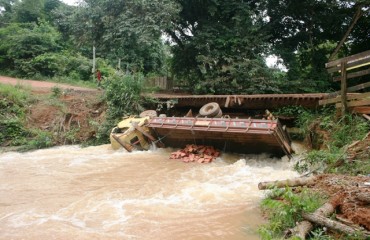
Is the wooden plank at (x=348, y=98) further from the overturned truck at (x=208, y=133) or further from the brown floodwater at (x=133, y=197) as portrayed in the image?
the brown floodwater at (x=133, y=197)

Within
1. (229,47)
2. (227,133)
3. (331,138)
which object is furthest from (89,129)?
(331,138)

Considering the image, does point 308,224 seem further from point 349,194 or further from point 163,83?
point 163,83

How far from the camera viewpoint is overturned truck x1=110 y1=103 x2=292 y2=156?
8656 millimetres

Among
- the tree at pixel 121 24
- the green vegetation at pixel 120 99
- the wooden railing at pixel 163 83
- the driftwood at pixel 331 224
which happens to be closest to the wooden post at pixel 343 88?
the driftwood at pixel 331 224

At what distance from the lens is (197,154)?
33.2 ft

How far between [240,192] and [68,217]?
3.16 meters

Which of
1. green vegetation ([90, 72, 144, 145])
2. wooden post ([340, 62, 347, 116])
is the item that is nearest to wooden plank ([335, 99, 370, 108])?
wooden post ([340, 62, 347, 116])

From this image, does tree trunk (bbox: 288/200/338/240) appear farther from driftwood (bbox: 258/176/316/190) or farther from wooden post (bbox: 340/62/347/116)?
wooden post (bbox: 340/62/347/116)

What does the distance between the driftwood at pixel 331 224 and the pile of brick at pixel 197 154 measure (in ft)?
18.0

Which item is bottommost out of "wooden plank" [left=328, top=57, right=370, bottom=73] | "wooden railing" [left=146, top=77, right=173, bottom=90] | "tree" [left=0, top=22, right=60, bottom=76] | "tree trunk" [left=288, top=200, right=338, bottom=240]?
"tree trunk" [left=288, top=200, right=338, bottom=240]

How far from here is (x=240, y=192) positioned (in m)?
6.26

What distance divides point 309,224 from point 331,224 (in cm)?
27

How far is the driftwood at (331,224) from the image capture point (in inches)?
142

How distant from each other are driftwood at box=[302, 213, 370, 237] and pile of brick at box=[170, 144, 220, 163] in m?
5.50
